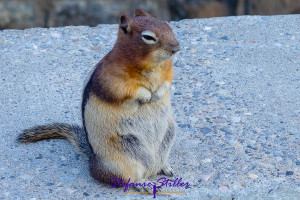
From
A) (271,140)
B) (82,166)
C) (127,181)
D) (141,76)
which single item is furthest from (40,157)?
(271,140)

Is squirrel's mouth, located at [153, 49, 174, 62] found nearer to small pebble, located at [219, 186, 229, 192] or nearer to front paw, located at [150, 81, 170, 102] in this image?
front paw, located at [150, 81, 170, 102]

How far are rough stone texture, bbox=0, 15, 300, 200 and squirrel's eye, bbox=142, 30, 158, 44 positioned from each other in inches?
37.8

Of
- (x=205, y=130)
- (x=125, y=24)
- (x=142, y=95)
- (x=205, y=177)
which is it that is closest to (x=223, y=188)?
(x=205, y=177)

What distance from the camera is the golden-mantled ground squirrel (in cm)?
327

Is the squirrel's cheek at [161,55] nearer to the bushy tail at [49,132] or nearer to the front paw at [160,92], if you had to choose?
the front paw at [160,92]

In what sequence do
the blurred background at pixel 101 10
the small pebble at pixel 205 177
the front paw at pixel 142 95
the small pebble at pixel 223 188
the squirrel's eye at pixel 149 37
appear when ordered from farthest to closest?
the blurred background at pixel 101 10 → the small pebble at pixel 205 177 → the small pebble at pixel 223 188 → the front paw at pixel 142 95 → the squirrel's eye at pixel 149 37

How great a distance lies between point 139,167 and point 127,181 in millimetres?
108

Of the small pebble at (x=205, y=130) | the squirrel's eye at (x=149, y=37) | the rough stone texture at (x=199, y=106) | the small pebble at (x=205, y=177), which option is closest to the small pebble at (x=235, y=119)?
the rough stone texture at (x=199, y=106)

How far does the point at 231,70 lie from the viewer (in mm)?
5090

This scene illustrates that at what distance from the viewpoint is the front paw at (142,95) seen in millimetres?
3376

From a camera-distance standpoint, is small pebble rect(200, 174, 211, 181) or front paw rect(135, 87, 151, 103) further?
small pebble rect(200, 174, 211, 181)

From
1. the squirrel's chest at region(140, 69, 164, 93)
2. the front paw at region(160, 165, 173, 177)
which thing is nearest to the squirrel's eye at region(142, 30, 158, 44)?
the squirrel's chest at region(140, 69, 164, 93)

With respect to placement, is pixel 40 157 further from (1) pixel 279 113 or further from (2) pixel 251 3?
(2) pixel 251 3

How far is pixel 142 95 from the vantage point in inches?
133
